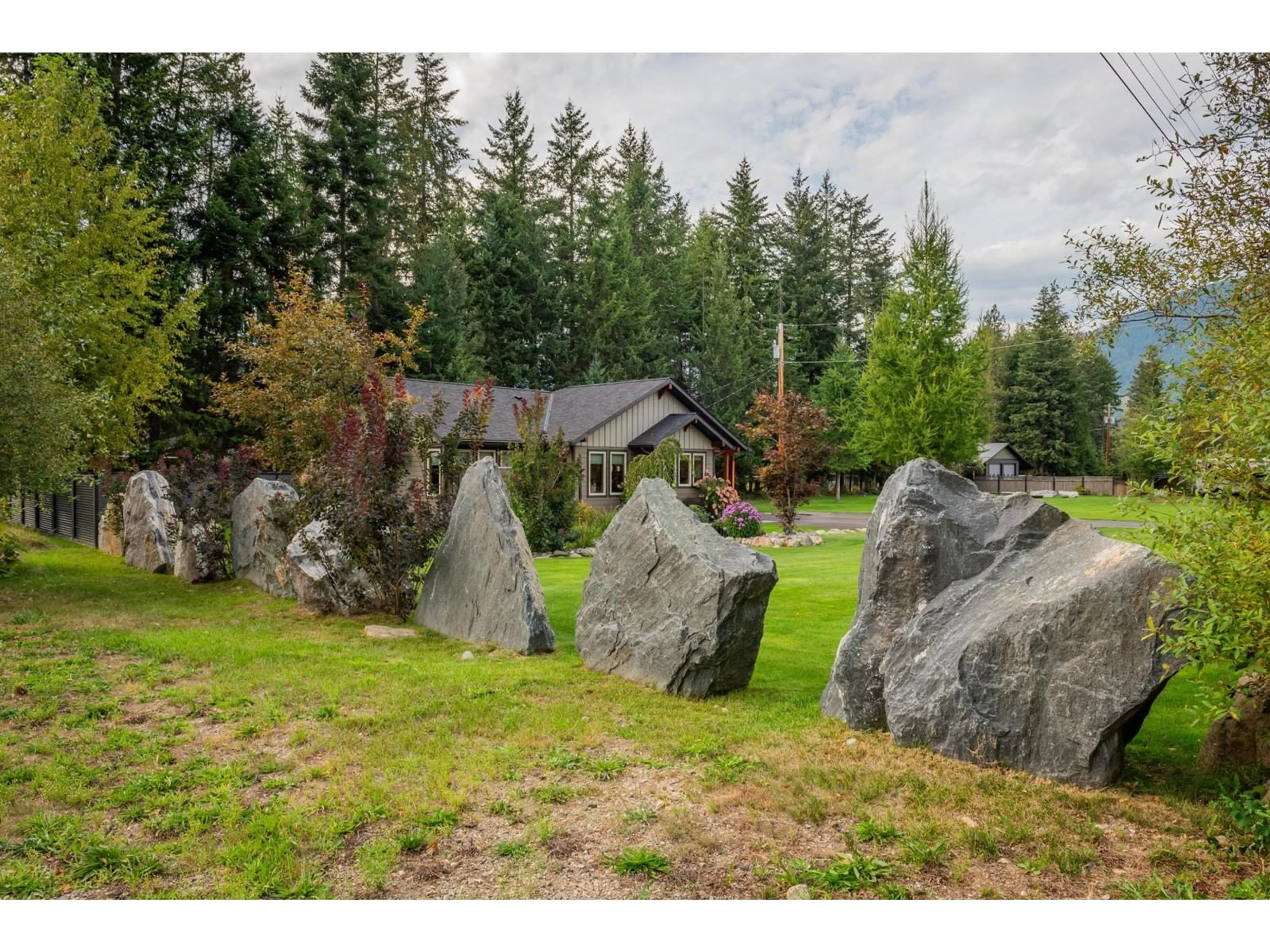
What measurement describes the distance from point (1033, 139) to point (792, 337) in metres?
36.3

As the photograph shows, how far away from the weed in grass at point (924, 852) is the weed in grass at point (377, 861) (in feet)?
7.43

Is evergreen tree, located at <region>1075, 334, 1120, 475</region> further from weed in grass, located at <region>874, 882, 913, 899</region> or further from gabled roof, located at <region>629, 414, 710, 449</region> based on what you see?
weed in grass, located at <region>874, 882, 913, 899</region>

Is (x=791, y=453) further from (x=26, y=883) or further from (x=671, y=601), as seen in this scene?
(x=26, y=883)

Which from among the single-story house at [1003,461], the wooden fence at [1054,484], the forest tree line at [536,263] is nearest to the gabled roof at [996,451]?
the single-story house at [1003,461]

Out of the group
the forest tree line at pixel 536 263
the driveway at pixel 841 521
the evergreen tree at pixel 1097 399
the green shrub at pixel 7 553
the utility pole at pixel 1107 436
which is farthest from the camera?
the utility pole at pixel 1107 436

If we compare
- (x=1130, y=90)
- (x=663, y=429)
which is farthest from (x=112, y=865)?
(x=663, y=429)

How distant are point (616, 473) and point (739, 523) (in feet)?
27.8

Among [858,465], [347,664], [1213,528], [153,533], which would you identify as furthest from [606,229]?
[1213,528]

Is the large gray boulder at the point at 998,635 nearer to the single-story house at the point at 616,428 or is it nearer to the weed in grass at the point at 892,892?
the weed in grass at the point at 892,892

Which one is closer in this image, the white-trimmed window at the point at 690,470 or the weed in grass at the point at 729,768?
the weed in grass at the point at 729,768

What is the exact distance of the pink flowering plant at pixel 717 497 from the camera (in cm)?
2023

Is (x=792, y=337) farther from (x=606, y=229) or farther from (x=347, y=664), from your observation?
(x=347, y=664)

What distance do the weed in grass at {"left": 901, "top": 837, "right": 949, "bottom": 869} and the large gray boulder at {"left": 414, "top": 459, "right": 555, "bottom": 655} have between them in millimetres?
4574

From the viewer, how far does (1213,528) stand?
3.72 metres
